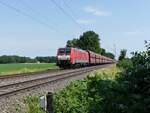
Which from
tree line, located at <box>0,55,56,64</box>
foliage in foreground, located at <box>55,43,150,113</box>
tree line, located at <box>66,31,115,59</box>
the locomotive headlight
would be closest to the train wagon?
the locomotive headlight

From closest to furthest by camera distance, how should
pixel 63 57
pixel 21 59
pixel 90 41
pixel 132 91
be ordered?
pixel 132 91, pixel 63 57, pixel 21 59, pixel 90 41

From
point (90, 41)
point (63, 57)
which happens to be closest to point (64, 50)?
point (63, 57)

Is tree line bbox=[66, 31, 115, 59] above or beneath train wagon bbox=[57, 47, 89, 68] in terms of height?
above

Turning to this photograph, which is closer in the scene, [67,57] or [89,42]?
[67,57]

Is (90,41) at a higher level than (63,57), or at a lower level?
higher

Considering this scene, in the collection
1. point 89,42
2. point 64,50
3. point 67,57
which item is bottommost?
point 67,57

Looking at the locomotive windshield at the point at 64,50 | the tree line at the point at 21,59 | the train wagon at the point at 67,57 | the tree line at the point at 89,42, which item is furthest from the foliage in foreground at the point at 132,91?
the tree line at the point at 89,42

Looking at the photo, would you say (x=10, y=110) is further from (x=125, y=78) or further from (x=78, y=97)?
(x=125, y=78)

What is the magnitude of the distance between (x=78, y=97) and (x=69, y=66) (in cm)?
4591

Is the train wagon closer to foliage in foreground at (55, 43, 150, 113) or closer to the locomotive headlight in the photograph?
the locomotive headlight

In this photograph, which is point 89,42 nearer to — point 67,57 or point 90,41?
point 90,41

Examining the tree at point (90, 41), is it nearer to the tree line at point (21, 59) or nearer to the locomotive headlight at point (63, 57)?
the tree line at point (21, 59)

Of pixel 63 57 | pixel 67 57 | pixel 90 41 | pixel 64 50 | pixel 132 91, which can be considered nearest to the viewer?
pixel 132 91

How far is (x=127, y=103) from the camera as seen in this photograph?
6.88m
